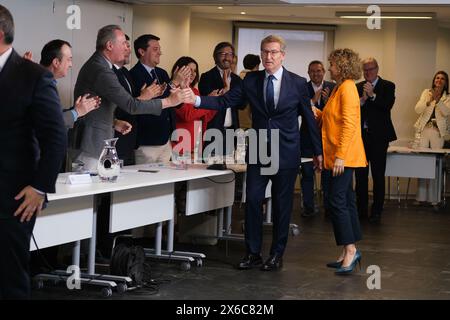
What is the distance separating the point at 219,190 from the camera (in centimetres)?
754

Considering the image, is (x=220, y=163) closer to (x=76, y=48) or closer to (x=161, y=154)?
(x=161, y=154)

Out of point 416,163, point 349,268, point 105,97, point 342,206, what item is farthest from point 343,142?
point 416,163

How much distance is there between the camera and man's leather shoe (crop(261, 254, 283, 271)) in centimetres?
662

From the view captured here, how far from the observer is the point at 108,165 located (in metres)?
5.72

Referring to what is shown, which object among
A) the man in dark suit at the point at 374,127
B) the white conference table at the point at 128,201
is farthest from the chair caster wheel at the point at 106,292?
the man in dark suit at the point at 374,127

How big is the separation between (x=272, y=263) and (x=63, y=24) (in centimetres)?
316

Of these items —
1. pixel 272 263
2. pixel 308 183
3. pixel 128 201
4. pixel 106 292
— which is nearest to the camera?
pixel 106 292

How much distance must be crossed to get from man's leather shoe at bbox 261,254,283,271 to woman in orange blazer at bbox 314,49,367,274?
1.46ft

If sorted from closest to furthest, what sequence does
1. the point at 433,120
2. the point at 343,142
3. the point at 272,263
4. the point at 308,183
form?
the point at 343,142
the point at 272,263
the point at 308,183
the point at 433,120

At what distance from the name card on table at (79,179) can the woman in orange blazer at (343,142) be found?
1.91 metres

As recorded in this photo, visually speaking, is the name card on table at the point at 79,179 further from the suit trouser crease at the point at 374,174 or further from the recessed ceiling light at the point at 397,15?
the recessed ceiling light at the point at 397,15

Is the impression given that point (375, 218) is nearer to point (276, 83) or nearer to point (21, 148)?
point (276, 83)

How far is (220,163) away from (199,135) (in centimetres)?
78
